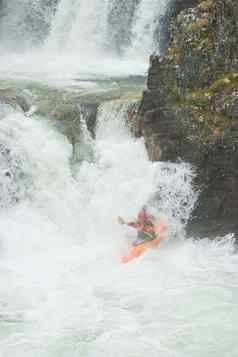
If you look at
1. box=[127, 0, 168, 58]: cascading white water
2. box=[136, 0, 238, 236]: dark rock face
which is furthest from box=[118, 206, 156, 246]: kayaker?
box=[127, 0, 168, 58]: cascading white water

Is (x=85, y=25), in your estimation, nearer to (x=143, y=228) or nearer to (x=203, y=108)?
(x=203, y=108)

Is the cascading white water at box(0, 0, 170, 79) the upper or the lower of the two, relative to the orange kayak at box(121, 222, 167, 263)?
upper

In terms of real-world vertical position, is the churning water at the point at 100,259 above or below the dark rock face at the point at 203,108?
below

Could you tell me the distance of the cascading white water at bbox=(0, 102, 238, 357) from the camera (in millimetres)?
8547

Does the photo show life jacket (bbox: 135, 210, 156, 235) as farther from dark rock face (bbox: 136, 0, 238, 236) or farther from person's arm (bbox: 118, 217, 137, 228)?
dark rock face (bbox: 136, 0, 238, 236)

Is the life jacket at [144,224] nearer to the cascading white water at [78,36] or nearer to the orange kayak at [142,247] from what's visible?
the orange kayak at [142,247]

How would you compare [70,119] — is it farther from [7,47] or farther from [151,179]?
[7,47]

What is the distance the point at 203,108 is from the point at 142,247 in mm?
2710

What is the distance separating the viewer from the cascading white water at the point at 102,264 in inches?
336

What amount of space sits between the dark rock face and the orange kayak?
0.54m

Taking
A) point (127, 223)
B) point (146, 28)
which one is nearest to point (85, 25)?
point (146, 28)

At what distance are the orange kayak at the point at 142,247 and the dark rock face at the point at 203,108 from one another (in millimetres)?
540

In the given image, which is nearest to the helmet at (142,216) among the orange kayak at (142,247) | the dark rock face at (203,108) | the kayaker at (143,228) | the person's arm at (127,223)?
the kayaker at (143,228)

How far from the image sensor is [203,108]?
11625 mm
